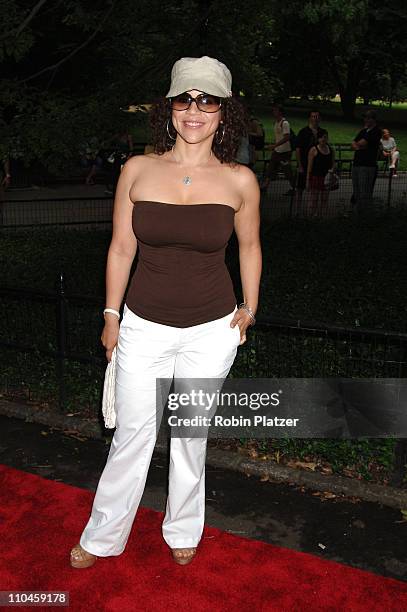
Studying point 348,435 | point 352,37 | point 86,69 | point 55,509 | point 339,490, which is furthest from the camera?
point 352,37

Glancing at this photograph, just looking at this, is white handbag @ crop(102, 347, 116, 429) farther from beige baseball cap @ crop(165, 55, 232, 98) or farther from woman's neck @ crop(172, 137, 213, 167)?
beige baseball cap @ crop(165, 55, 232, 98)

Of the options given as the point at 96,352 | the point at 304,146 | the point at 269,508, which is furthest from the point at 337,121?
the point at 269,508

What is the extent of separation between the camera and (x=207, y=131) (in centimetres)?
350

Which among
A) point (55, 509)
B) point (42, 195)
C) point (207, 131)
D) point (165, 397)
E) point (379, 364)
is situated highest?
point (207, 131)

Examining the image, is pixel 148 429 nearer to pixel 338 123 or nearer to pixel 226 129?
pixel 226 129

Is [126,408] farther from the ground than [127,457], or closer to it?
farther from the ground

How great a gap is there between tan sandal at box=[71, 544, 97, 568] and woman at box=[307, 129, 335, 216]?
38.1ft

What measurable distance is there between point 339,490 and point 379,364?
92cm

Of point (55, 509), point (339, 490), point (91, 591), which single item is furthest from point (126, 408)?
point (339, 490)

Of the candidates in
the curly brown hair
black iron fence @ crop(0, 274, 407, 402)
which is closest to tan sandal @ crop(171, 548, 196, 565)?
black iron fence @ crop(0, 274, 407, 402)

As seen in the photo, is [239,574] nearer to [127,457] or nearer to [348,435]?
[127,457]

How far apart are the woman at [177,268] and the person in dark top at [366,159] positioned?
36.1 ft

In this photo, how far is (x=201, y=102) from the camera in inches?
136

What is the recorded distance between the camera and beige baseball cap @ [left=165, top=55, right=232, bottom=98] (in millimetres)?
3398
